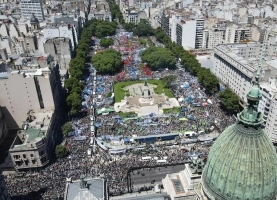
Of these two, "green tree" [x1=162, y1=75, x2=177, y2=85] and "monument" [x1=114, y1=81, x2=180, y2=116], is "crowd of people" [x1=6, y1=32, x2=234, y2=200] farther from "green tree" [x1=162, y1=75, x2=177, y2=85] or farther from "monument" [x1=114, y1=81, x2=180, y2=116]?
"monument" [x1=114, y1=81, x2=180, y2=116]

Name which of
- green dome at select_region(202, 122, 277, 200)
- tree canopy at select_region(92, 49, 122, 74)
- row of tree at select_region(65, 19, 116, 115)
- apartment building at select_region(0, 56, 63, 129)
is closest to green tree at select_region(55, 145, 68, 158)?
apartment building at select_region(0, 56, 63, 129)

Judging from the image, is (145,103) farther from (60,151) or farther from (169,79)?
(60,151)

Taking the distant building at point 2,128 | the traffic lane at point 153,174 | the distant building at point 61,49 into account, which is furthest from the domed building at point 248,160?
the distant building at point 61,49

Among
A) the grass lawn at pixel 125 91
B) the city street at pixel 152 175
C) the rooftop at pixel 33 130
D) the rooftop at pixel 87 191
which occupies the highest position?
the rooftop at pixel 87 191

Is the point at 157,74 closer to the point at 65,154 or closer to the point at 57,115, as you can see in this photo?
the point at 57,115

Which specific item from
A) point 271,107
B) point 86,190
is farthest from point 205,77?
point 86,190

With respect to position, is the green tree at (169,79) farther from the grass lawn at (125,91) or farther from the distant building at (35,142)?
the distant building at (35,142)
